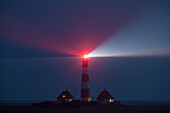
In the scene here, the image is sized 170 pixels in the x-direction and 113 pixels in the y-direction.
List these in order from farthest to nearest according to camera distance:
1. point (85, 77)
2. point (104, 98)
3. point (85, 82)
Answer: point (104, 98)
point (85, 77)
point (85, 82)

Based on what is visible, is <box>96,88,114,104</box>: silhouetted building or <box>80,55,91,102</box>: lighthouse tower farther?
<box>96,88,114,104</box>: silhouetted building

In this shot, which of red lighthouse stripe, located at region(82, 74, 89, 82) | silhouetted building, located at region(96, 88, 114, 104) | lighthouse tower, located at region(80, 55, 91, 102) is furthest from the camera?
silhouetted building, located at region(96, 88, 114, 104)

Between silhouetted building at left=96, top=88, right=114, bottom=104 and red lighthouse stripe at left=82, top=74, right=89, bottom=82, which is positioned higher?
red lighthouse stripe at left=82, top=74, right=89, bottom=82

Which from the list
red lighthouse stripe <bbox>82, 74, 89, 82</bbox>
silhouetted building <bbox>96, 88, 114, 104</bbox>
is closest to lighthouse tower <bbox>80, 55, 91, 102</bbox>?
red lighthouse stripe <bbox>82, 74, 89, 82</bbox>

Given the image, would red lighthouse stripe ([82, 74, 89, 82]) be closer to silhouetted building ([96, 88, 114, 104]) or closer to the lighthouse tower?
the lighthouse tower

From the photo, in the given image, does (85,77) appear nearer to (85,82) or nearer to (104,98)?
(85,82)

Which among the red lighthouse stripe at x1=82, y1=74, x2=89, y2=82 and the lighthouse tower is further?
the red lighthouse stripe at x1=82, y1=74, x2=89, y2=82

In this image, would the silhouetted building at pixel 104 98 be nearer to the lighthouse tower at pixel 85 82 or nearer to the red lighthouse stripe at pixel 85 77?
the lighthouse tower at pixel 85 82

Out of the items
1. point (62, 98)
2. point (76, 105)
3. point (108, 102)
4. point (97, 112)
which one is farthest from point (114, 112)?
point (62, 98)

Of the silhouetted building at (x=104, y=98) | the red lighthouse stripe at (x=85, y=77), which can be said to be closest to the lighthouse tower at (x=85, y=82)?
the red lighthouse stripe at (x=85, y=77)

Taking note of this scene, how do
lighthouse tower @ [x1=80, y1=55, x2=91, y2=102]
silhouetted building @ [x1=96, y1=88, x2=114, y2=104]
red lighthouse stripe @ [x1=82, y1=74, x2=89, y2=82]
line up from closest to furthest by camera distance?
lighthouse tower @ [x1=80, y1=55, x2=91, y2=102], red lighthouse stripe @ [x1=82, y1=74, x2=89, y2=82], silhouetted building @ [x1=96, y1=88, x2=114, y2=104]

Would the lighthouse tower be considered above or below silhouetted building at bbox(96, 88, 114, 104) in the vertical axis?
above

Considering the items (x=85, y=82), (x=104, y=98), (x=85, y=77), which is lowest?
(x=104, y=98)

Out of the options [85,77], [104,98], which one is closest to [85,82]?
[85,77]
